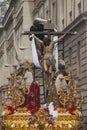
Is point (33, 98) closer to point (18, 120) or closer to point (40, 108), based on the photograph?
point (40, 108)

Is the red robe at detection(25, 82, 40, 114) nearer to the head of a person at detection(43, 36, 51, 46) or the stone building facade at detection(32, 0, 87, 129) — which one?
the head of a person at detection(43, 36, 51, 46)

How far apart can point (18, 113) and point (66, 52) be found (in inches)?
955

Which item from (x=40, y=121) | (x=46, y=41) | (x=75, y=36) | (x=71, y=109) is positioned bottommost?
(x=40, y=121)

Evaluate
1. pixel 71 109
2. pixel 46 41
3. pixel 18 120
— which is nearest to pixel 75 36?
pixel 46 41

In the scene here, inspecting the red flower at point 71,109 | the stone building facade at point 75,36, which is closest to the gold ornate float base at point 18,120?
the red flower at point 71,109

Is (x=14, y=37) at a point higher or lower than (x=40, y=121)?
higher

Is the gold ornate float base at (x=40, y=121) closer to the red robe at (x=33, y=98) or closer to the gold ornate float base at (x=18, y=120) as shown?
the gold ornate float base at (x=18, y=120)

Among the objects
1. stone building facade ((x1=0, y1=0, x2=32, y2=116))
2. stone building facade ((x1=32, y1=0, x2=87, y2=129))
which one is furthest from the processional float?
stone building facade ((x1=0, y1=0, x2=32, y2=116))

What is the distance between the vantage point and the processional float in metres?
20.1

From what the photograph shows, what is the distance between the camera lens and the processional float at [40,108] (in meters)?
20.1

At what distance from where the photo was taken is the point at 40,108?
20438 mm

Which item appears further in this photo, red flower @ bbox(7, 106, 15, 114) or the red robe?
the red robe

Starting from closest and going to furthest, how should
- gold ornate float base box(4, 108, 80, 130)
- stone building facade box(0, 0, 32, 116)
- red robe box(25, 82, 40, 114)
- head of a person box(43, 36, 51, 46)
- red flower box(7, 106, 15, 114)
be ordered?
1. gold ornate float base box(4, 108, 80, 130)
2. red flower box(7, 106, 15, 114)
3. red robe box(25, 82, 40, 114)
4. head of a person box(43, 36, 51, 46)
5. stone building facade box(0, 0, 32, 116)

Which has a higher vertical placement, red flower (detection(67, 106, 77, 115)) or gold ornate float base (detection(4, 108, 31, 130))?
red flower (detection(67, 106, 77, 115))
